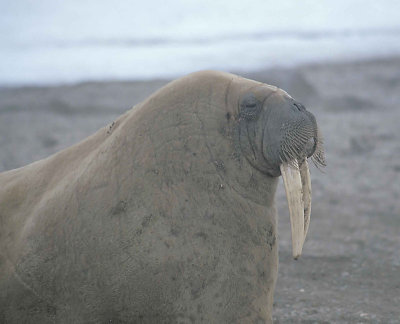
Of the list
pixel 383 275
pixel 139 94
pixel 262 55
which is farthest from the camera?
pixel 262 55

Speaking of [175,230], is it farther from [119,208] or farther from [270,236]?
[270,236]

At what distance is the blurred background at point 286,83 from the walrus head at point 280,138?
1.37 m

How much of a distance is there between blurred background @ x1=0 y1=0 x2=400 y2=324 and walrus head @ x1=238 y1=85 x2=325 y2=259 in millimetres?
1373

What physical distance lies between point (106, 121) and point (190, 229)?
6.84 metres

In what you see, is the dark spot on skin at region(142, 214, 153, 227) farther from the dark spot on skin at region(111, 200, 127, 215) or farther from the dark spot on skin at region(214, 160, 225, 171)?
the dark spot on skin at region(214, 160, 225, 171)

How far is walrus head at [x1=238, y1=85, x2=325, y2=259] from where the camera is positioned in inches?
104

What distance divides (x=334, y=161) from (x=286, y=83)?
9.25 feet

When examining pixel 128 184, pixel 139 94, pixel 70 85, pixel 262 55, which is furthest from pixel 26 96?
pixel 128 184

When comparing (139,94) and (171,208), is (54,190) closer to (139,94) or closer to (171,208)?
(171,208)

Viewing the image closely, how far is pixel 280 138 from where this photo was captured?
8.76 ft

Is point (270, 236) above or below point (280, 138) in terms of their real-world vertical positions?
below

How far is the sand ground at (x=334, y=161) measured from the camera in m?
4.16

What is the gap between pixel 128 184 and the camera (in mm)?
2701

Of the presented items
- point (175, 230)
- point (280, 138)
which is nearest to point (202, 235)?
point (175, 230)
